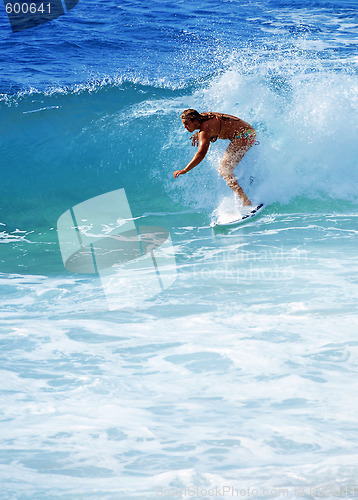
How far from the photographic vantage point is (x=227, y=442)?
2.41 metres

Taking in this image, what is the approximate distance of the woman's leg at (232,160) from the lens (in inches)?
251

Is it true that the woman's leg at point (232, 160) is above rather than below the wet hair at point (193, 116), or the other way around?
below

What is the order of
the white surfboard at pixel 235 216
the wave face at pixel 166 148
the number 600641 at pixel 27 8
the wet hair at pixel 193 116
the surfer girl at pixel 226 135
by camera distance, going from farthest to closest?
the number 600641 at pixel 27 8, the wave face at pixel 166 148, the white surfboard at pixel 235 216, the surfer girl at pixel 226 135, the wet hair at pixel 193 116

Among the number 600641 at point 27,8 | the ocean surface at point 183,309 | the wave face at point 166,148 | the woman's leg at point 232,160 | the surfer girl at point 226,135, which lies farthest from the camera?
the number 600641 at point 27,8

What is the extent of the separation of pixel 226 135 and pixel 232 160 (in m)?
0.33

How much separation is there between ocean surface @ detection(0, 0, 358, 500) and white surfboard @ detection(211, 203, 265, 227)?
119mm

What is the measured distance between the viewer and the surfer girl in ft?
19.3

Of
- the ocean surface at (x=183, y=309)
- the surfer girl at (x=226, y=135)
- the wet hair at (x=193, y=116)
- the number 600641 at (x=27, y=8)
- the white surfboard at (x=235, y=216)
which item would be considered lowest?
the white surfboard at (x=235, y=216)

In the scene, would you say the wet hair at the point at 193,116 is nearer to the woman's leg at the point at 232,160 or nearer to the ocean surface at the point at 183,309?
the woman's leg at the point at 232,160

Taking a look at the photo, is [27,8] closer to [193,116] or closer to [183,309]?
[193,116]

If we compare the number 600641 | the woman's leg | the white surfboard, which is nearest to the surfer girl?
the woman's leg

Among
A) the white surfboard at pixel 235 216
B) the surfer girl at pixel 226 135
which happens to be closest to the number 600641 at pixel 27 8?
the surfer girl at pixel 226 135

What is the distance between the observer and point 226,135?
20.5ft

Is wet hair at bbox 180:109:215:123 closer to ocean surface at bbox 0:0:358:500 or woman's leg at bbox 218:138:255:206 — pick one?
woman's leg at bbox 218:138:255:206
